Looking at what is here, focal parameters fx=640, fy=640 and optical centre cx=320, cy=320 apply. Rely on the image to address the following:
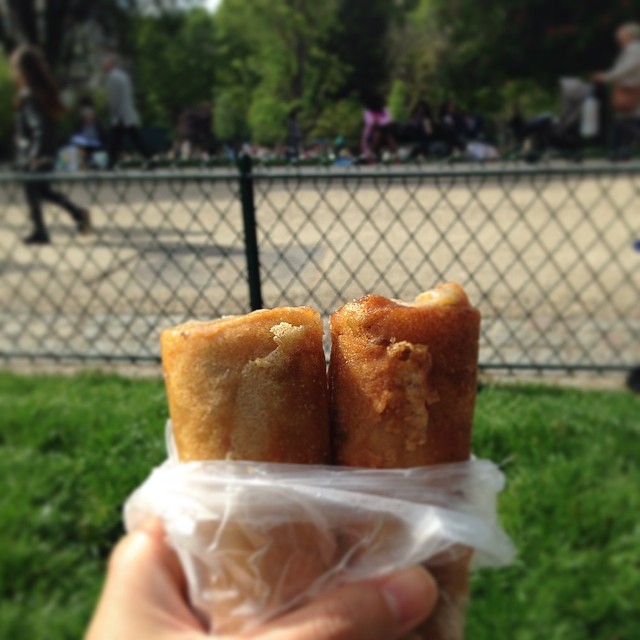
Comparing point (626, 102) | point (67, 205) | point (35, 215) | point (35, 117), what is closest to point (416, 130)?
point (626, 102)

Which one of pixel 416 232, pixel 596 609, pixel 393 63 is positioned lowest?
pixel 596 609

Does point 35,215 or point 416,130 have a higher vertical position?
point 416,130

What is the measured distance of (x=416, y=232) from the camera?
2.58 ft

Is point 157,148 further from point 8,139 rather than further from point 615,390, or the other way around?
point 8,139

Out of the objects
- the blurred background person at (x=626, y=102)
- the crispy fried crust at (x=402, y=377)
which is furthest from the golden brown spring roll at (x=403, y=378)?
the blurred background person at (x=626, y=102)

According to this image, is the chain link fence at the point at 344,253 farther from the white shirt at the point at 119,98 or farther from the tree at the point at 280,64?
the white shirt at the point at 119,98

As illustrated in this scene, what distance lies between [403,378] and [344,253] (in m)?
0.16

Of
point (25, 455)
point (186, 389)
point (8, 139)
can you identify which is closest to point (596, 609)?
point (186, 389)

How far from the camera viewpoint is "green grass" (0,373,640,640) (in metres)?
1.43

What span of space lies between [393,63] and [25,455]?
1.66 metres

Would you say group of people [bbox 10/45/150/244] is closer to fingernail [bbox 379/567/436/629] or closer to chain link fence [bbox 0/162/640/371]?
chain link fence [bbox 0/162/640/371]

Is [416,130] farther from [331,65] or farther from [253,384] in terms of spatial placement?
[253,384]

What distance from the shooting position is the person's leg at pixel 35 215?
3270 mm

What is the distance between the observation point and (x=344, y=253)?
0.68m
